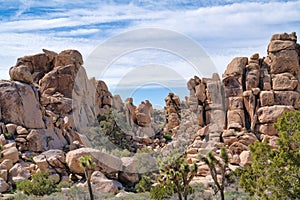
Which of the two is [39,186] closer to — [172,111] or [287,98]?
[287,98]

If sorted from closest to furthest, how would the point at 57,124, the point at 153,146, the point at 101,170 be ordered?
the point at 101,170
the point at 57,124
the point at 153,146

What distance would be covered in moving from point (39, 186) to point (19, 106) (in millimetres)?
12729

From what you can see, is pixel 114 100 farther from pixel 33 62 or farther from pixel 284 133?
pixel 284 133

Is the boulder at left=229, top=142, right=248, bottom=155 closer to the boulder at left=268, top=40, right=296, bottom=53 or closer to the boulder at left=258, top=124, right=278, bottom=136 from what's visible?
the boulder at left=258, top=124, right=278, bottom=136

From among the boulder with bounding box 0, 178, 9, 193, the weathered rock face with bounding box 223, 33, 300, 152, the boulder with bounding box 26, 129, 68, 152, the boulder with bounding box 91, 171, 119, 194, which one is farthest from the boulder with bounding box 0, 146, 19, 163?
the weathered rock face with bounding box 223, 33, 300, 152

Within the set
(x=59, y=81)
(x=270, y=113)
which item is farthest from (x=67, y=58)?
(x=270, y=113)

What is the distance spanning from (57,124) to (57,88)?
28.1ft

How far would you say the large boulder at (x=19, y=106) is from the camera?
127 feet

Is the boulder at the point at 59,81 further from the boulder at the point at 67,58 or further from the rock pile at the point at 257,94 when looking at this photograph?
the rock pile at the point at 257,94

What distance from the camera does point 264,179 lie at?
62.2 feet

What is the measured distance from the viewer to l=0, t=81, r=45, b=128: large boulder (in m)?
38.8

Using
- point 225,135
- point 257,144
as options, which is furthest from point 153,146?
point 257,144

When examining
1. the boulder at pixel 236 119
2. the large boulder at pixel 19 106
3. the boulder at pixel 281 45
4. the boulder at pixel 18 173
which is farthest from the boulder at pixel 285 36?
the boulder at pixel 18 173

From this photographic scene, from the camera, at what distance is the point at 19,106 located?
3922 cm
